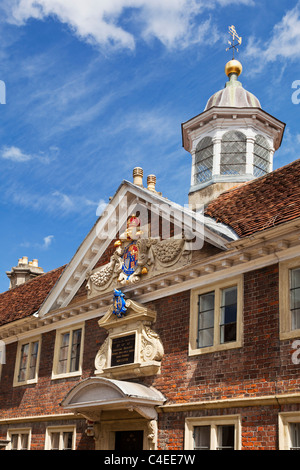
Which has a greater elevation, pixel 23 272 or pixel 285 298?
pixel 23 272

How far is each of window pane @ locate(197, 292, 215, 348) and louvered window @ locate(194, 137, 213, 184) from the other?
6.96 meters

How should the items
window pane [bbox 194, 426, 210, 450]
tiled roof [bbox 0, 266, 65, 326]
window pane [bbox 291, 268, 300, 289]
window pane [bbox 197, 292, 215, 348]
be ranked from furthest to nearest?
1. tiled roof [bbox 0, 266, 65, 326]
2. window pane [bbox 197, 292, 215, 348]
3. window pane [bbox 194, 426, 210, 450]
4. window pane [bbox 291, 268, 300, 289]

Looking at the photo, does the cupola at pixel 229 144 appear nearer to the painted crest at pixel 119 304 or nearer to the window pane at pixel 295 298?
the painted crest at pixel 119 304

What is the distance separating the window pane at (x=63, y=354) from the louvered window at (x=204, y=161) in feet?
22.2

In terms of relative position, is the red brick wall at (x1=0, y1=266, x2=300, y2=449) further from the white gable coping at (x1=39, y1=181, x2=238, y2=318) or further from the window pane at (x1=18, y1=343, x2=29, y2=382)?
the window pane at (x1=18, y1=343, x2=29, y2=382)

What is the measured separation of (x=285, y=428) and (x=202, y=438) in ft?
8.08

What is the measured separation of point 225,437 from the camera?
1295 cm

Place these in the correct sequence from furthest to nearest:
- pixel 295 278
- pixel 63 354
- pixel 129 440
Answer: pixel 63 354
pixel 129 440
pixel 295 278

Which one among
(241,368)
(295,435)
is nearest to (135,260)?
(241,368)

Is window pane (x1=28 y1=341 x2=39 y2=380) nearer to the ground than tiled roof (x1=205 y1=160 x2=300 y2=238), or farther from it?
nearer to the ground

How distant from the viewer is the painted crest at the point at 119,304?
16266mm

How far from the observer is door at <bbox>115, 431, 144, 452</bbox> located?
51.1ft

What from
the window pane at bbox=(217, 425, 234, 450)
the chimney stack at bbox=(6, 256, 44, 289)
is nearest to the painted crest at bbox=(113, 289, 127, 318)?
the window pane at bbox=(217, 425, 234, 450)

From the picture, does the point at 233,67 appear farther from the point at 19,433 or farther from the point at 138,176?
the point at 19,433
